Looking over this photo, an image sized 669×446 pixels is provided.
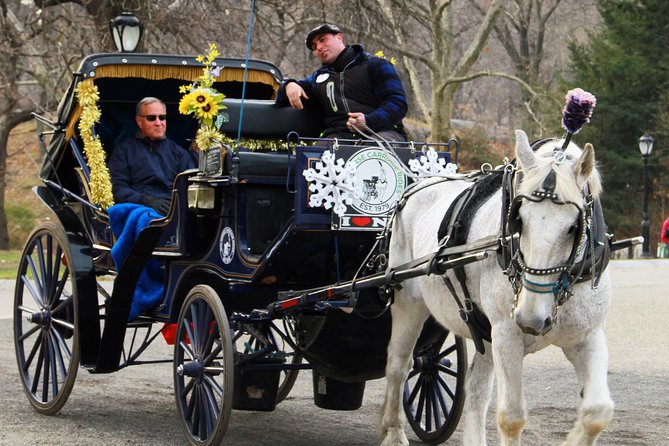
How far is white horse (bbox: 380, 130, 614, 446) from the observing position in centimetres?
445

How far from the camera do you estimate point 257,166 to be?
20.5ft

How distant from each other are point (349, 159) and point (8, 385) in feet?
12.5

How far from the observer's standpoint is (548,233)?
444 centimetres

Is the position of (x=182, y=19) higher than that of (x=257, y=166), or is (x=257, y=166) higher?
(x=182, y=19)

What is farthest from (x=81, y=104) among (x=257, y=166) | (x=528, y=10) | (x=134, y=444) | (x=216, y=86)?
(x=528, y=10)

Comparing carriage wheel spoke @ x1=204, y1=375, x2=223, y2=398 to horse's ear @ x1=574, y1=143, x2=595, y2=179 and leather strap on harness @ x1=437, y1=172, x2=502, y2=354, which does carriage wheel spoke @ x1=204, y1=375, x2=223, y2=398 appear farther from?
horse's ear @ x1=574, y1=143, x2=595, y2=179

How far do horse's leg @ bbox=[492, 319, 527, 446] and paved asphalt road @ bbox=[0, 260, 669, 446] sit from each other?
5.69 ft

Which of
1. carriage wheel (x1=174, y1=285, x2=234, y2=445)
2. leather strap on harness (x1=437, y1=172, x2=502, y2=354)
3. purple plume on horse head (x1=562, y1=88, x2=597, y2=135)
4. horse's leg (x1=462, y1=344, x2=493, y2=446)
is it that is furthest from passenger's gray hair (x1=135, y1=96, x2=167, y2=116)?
purple plume on horse head (x1=562, y1=88, x2=597, y2=135)

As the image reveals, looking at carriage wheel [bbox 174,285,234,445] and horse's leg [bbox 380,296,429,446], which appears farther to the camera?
horse's leg [bbox 380,296,429,446]

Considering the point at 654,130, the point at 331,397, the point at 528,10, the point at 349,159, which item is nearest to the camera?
the point at 349,159

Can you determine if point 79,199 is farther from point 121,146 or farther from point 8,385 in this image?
point 8,385

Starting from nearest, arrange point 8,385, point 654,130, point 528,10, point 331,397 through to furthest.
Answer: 1. point 331,397
2. point 8,385
3. point 654,130
4. point 528,10

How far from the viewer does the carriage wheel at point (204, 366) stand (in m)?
5.95

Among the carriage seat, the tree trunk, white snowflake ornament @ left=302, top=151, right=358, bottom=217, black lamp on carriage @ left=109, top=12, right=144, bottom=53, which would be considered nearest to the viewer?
white snowflake ornament @ left=302, top=151, right=358, bottom=217
